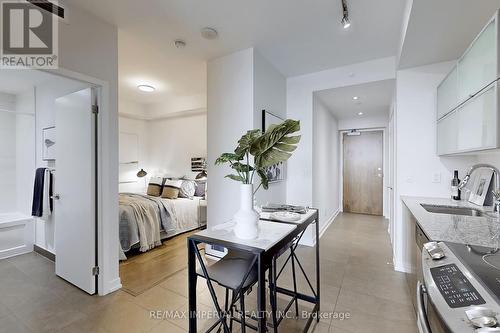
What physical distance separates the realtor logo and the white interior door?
0.41m

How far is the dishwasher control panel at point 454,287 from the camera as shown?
2.39ft

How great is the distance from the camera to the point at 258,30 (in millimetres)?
2520

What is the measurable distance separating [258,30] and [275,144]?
180 centimetres

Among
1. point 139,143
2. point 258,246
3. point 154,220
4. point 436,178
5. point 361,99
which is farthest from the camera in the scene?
point 139,143

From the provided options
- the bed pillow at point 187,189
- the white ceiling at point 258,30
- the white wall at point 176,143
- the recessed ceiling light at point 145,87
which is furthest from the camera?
the white wall at point 176,143

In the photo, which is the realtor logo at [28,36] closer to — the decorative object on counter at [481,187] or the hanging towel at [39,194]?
the hanging towel at [39,194]

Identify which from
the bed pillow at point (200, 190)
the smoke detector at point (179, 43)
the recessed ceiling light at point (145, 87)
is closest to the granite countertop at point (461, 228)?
the smoke detector at point (179, 43)

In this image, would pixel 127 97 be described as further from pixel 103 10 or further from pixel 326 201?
pixel 326 201

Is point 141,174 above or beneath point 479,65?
beneath

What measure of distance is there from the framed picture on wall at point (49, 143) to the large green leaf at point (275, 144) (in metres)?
3.26

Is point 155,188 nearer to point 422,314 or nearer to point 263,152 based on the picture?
point 263,152

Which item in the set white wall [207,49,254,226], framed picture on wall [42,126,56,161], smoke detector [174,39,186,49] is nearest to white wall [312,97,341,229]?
white wall [207,49,254,226]

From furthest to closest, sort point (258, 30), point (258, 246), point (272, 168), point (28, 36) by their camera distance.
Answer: point (272, 168), point (258, 30), point (28, 36), point (258, 246)

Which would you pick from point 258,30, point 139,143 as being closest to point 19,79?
point 139,143
